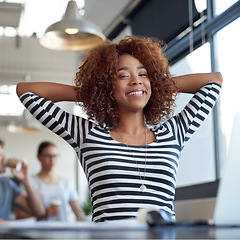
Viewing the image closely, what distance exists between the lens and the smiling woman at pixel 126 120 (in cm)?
173

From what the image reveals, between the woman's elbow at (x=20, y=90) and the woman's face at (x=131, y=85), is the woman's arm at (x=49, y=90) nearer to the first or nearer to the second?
the woman's elbow at (x=20, y=90)

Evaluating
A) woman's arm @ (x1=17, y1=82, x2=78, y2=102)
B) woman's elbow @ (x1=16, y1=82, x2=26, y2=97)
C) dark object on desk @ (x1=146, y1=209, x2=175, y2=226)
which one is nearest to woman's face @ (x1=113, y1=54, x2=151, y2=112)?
woman's arm @ (x1=17, y1=82, x2=78, y2=102)

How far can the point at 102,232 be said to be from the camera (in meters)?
0.85

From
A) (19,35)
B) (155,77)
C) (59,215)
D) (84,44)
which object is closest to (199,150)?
(84,44)

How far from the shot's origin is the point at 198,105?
202cm

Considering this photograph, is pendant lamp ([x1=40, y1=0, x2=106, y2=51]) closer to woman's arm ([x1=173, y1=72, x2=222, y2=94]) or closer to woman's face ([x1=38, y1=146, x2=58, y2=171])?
woman's arm ([x1=173, y1=72, x2=222, y2=94])

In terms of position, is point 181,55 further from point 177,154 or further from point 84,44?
point 177,154

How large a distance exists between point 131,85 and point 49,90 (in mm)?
415

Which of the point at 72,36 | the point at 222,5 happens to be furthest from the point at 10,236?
the point at 222,5

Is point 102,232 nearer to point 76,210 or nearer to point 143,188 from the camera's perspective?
point 143,188

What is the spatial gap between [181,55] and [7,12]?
6.35ft

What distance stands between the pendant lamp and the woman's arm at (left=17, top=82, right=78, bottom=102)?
1277 millimetres

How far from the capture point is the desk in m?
0.79

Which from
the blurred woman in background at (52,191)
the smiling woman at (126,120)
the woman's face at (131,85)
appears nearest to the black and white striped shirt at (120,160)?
the smiling woman at (126,120)
